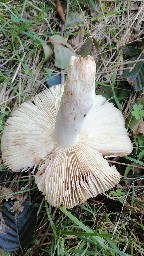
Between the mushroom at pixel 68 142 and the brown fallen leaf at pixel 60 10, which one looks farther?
the brown fallen leaf at pixel 60 10

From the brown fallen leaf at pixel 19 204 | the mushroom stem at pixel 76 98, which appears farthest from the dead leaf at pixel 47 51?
the brown fallen leaf at pixel 19 204

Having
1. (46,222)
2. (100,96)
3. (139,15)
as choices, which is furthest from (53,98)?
(139,15)

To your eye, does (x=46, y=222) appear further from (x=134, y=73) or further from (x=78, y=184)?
(x=134, y=73)

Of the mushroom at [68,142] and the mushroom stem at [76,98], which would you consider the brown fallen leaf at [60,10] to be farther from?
the mushroom stem at [76,98]

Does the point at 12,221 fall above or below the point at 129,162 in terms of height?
below

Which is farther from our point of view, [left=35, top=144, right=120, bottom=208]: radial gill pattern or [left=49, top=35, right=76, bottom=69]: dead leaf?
[left=49, top=35, right=76, bottom=69]: dead leaf

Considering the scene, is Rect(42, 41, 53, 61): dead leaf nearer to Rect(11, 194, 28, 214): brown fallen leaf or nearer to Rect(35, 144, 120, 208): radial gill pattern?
Rect(35, 144, 120, 208): radial gill pattern

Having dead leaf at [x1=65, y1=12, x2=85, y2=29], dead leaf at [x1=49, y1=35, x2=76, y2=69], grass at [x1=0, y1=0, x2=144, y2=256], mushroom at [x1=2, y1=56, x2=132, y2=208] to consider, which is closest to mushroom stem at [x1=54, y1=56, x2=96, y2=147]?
mushroom at [x1=2, y1=56, x2=132, y2=208]
